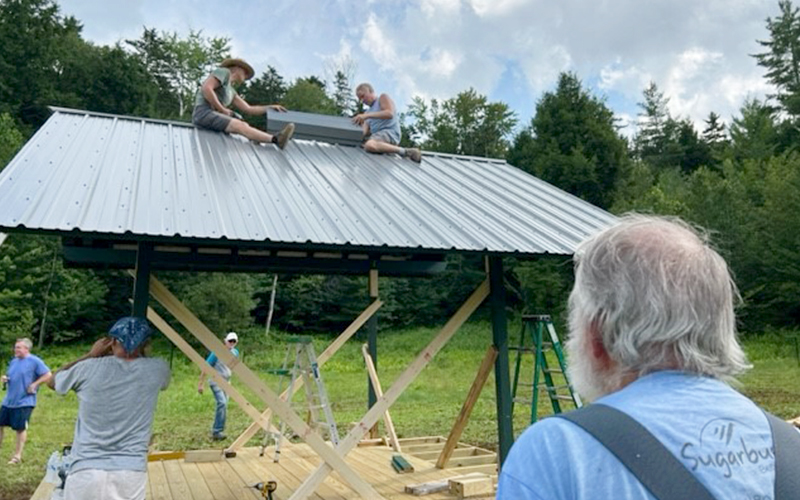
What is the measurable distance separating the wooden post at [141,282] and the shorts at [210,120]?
2501 millimetres

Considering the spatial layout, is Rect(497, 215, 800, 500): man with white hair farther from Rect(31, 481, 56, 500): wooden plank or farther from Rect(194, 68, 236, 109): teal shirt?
Rect(194, 68, 236, 109): teal shirt

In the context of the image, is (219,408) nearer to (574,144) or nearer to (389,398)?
(389,398)

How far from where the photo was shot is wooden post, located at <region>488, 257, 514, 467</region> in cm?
515

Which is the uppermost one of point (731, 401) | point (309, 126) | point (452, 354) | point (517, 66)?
point (517, 66)

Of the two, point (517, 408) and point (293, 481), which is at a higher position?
point (293, 481)

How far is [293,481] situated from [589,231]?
11.9ft

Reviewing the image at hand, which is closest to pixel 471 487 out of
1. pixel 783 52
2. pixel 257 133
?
pixel 257 133

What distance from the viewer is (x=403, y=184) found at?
19.5 ft

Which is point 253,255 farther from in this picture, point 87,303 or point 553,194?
point 87,303

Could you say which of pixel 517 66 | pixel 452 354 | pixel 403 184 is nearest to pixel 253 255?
pixel 403 184

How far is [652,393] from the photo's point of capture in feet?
3.47

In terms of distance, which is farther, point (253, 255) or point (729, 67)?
point (729, 67)

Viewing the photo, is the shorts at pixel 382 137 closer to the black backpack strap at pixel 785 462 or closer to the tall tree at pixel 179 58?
the black backpack strap at pixel 785 462

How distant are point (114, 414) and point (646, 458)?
10.1 ft
